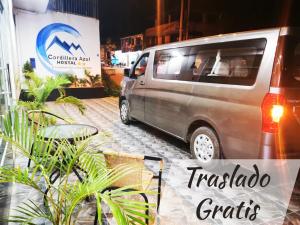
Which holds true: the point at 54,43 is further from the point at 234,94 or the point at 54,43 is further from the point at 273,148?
the point at 273,148

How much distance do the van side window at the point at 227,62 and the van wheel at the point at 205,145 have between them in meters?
0.79

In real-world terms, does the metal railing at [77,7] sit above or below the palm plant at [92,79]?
above

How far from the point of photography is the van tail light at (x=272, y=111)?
110 inches

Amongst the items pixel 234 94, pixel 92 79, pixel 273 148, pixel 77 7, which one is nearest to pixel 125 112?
pixel 234 94

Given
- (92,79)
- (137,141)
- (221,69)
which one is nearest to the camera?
(221,69)

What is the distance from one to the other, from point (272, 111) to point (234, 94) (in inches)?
21.8

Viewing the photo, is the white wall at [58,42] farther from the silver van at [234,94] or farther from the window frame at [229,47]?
the window frame at [229,47]

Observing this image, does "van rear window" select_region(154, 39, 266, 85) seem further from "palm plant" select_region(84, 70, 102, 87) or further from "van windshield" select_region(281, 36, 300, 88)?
"palm plant" select_region(84, 70, 102, 87)

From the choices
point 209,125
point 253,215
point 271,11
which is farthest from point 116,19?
point 253,215

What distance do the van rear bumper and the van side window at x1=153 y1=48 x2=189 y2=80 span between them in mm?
1941

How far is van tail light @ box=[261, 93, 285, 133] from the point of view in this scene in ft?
9.19

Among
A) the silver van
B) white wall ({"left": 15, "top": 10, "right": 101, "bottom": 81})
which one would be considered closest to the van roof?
the silver van

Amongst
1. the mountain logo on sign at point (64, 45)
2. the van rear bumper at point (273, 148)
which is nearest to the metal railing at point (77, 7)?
the mountain logo on sign at point (64, 45)

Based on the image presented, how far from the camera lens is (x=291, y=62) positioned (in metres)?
2.82
